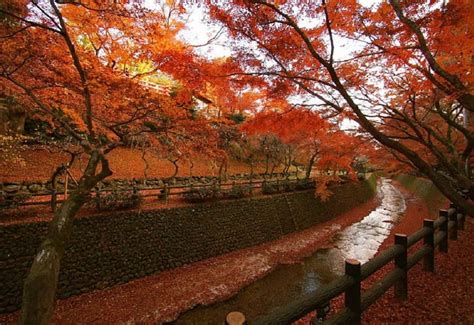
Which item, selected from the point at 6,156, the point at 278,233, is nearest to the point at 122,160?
the point at 6,156

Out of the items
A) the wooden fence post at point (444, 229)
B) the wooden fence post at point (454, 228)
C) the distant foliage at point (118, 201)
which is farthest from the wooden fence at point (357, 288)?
the distant foliage at point (118, 201)

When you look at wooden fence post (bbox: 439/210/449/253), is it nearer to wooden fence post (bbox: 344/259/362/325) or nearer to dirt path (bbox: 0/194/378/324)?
wooden fence post (bbox: 344/259/362/325)

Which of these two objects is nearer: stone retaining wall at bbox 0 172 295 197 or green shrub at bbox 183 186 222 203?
stone retaining wall at bbox 0 172 295 197

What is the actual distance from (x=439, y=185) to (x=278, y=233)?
313 inches

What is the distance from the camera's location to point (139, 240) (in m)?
7.07

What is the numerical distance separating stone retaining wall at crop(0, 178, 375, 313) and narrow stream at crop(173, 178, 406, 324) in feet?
7.48

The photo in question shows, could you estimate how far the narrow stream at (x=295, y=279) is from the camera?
556 cm

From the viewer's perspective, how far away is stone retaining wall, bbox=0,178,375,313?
530 centimetres

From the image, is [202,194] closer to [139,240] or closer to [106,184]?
[139,240]

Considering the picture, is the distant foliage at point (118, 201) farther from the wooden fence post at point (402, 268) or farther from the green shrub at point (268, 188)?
the wooden fence post at point (402, 268)

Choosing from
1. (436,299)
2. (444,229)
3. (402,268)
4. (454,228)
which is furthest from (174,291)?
(454,228)

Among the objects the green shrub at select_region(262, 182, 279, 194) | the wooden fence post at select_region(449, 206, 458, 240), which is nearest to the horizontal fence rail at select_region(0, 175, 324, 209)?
the green shrub at select_region(262, 182, 279, 194)

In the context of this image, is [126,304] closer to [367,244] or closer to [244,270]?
[244,270]

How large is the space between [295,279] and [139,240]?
5.14 m
